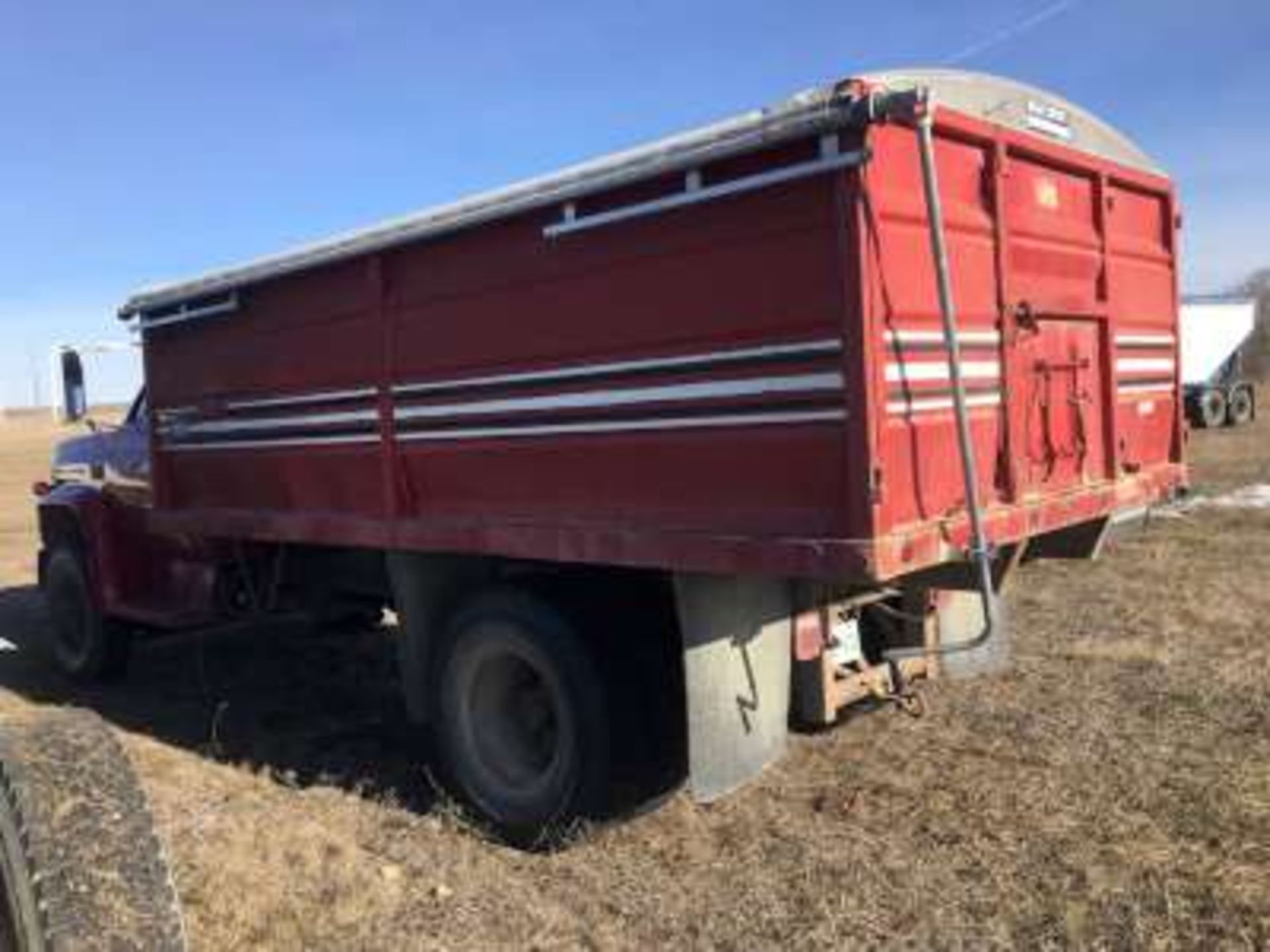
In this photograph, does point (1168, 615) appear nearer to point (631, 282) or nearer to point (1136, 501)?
point (1136, 501)

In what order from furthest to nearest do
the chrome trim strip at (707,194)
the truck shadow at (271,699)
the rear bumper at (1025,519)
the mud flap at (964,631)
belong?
the truck shadow at (271,699) < the mud flap at (964,631) < the rear bumper at (1025,519) < the chrome trim strip at (707,194)

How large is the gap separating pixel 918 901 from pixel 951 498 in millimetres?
1282

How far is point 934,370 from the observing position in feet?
15.4

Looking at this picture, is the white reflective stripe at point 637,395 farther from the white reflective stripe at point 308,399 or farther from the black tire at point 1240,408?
the black tire at point 1240,408

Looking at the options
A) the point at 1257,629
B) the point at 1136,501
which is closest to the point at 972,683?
the point at 1136,501

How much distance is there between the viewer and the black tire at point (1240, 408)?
3259 cm

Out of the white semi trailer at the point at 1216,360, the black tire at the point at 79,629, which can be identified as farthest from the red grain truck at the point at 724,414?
the white semi trailer at the point at 1216,360

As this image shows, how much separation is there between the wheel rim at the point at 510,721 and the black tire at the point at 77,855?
2.29 m

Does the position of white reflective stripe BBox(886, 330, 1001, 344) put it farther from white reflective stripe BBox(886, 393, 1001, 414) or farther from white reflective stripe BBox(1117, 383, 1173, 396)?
white reflective stripe BBox(1117, 383, 1173, 396)

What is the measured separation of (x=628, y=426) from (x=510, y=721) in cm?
144

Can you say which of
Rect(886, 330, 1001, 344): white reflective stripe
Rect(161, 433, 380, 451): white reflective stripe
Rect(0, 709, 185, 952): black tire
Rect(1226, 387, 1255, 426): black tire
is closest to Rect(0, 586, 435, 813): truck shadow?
Rect(161, 433, 380, 451): white reflective stripe

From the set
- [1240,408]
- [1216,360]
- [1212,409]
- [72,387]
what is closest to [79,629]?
[72,387]

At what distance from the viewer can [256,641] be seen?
10039 millimetres

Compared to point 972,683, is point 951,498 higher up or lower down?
higher up
